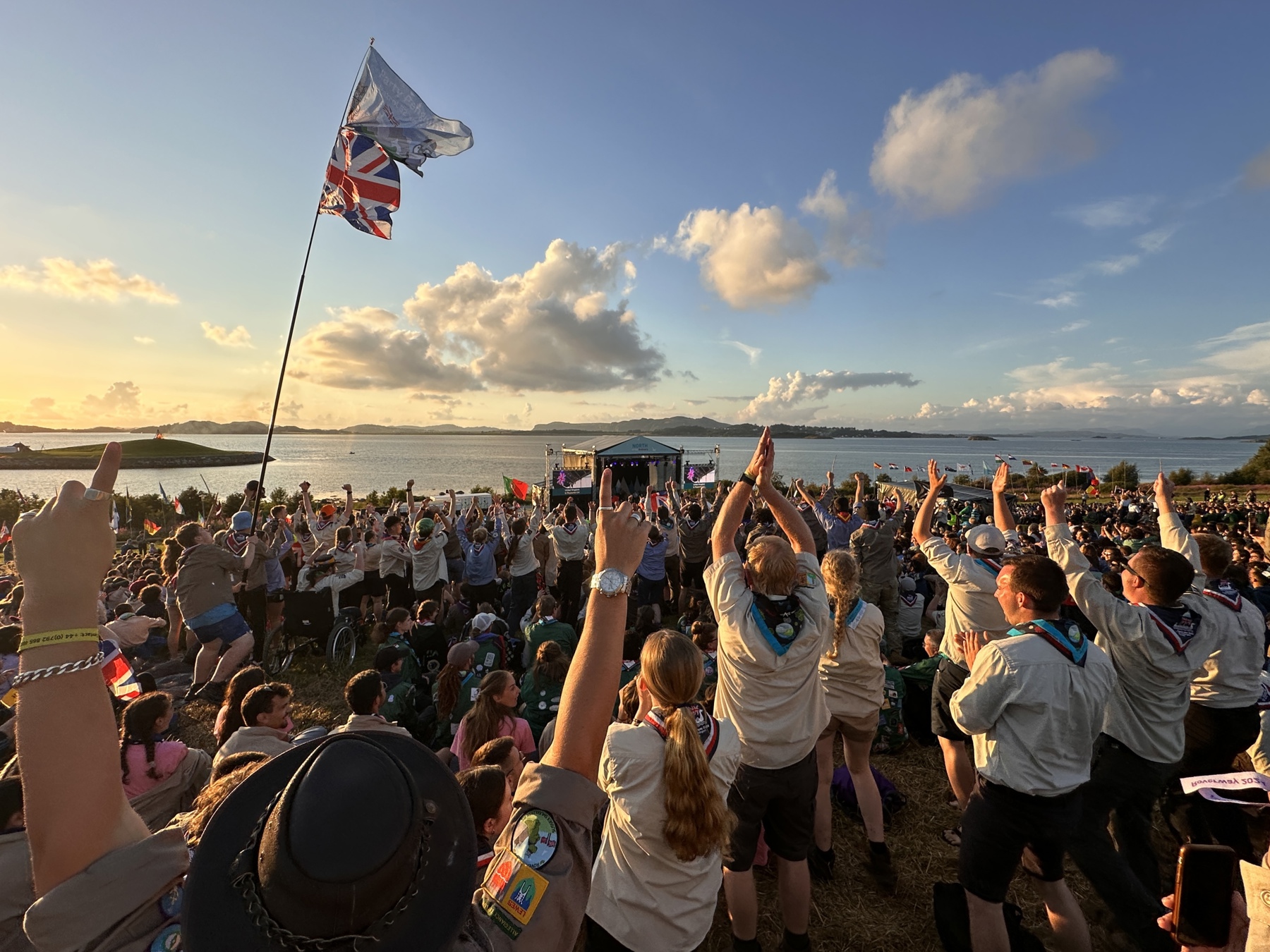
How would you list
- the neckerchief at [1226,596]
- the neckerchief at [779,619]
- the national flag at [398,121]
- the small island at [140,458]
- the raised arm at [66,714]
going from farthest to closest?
the small island at [140,458] → the national flag at [398,121] → the neckerchief at [1226,596] → the neckerchief at [779,619] → the raised arm at [66,714]

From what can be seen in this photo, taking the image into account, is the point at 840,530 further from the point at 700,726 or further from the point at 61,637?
the point at 61,637

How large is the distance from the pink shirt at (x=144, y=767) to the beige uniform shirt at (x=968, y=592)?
4797 millimetres

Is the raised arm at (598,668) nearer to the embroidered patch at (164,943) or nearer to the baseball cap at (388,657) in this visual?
the embroidered patch at (164,943)

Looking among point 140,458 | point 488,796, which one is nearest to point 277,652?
point 488,796

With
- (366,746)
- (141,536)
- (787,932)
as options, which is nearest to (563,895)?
(366,746)

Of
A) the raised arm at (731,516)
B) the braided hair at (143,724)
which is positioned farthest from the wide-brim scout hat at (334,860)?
the braided hair at (143,724)

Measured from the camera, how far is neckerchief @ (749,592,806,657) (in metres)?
2.61

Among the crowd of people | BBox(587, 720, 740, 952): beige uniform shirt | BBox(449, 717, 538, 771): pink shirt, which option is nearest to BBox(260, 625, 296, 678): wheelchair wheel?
the crowd of people

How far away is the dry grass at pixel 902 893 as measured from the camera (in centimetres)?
313

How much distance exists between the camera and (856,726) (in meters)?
3.60

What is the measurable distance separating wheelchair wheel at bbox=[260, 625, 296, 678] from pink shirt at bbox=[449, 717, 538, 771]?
16.5ft

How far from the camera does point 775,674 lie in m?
2.71

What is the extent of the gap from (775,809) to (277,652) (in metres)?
7.72

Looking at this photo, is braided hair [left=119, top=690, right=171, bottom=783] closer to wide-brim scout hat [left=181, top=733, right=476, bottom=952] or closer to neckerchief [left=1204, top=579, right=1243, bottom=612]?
wide-brim scout hat [left=181, top=733, right=476, bottom=952]
